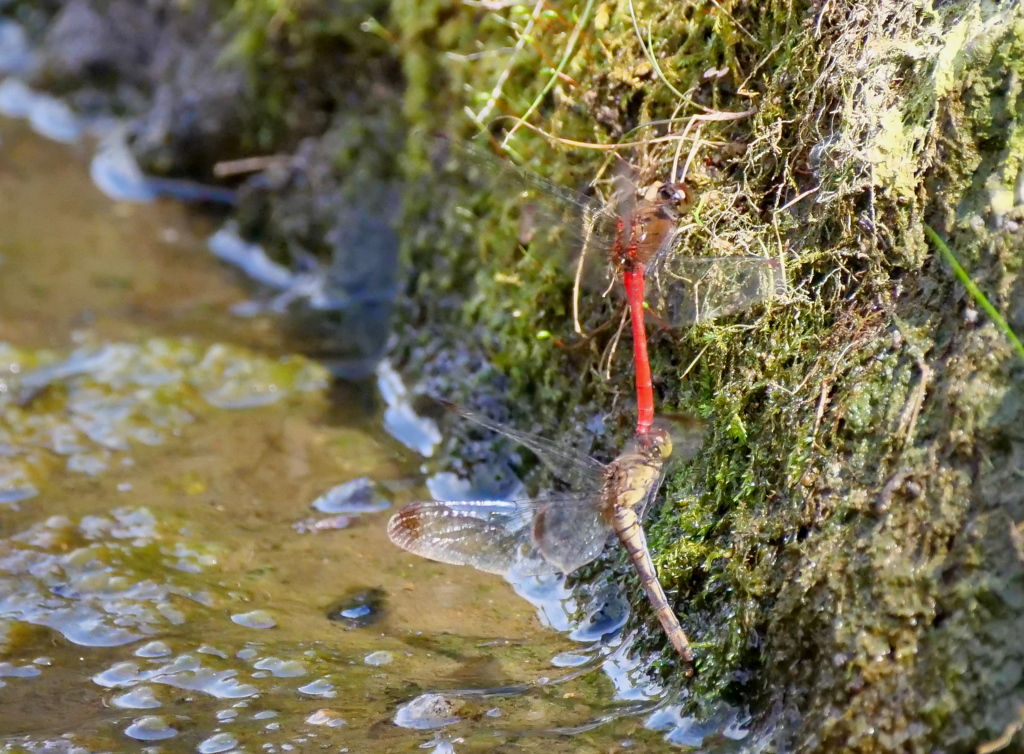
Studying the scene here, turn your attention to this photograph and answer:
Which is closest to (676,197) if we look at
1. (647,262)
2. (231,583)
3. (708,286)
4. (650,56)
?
(647,262)

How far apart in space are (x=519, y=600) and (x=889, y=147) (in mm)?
1611

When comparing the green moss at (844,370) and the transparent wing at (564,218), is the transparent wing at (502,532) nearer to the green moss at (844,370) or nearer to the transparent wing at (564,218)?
the green moss at (844,370)

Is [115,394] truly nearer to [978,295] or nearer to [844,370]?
[844,370]

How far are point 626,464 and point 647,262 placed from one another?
590 millimetres

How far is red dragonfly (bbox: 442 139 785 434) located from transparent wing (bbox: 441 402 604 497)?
0.61ft

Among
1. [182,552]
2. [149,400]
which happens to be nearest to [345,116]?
[149,400]

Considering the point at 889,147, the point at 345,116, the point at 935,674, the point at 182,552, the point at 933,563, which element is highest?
the point at 889,147

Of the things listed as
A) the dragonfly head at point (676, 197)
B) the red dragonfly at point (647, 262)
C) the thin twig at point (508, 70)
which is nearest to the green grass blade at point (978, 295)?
the red dragonfly at point (647, 262)

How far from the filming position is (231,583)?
2.90 metres

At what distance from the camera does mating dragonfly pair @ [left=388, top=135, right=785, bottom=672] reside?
8.39ft

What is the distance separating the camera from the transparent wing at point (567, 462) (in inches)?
106

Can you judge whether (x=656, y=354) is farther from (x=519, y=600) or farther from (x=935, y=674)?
(x=935, y=674)

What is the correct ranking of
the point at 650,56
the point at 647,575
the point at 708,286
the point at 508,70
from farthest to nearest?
the point at 508,70 < the point at 650,56 < the point at 708,286 < the point at 647,575

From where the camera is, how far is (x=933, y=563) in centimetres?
197
